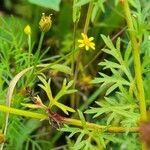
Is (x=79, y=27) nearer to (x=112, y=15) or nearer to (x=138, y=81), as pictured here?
(x=112, y=15)

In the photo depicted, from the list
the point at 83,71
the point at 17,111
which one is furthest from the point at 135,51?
the point at 83,71

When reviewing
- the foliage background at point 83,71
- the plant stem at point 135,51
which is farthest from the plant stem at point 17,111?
the plant stem at point 135,51

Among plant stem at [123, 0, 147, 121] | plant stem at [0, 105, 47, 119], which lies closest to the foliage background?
plant stem at [123, 0, 147, 121]

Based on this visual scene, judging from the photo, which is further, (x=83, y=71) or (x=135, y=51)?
(x=83, y=71)

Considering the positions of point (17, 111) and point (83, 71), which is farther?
point (83, 71)

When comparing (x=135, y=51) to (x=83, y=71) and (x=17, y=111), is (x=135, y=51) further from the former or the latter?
(x=83, y=71)

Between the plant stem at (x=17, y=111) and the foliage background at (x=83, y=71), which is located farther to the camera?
the foliage background at (x=83, y=71)

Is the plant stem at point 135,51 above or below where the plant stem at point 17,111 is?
above

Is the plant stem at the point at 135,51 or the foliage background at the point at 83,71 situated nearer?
the plant stem at the point at 135,51

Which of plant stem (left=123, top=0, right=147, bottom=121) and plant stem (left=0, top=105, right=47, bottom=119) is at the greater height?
plant stem (left=123, top=0, right=147, bottom=121)

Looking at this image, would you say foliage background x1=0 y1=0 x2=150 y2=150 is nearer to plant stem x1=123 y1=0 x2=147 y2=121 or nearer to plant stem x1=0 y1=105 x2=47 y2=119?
plant stem x1=123 y1=0 x2=147 y2=121

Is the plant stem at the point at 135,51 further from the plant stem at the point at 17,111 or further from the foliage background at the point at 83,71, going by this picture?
the plant stem at the point at 17,111

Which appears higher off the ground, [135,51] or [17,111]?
[135,51]
